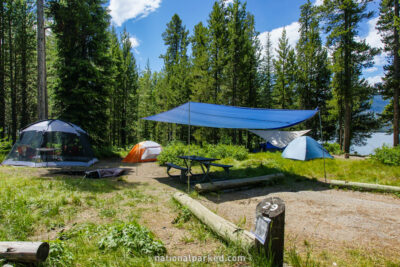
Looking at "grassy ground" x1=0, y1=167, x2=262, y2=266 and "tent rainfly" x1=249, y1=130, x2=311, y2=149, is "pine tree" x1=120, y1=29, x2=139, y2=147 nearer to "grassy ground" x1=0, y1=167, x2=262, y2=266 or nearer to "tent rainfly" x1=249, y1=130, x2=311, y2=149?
"tent rainfly" x1=249, y1=130, x2=311, y2=149

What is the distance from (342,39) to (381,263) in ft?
44.9

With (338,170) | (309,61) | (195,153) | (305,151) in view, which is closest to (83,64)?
(195,153)

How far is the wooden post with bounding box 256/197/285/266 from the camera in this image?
5.74ft

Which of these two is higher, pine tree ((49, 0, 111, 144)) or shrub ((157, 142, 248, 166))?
pine tree ((49, 0, 111, 144))

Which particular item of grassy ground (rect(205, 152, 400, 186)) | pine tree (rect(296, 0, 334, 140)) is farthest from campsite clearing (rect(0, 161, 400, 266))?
pine tree (rect(296, 0, 334, 140))

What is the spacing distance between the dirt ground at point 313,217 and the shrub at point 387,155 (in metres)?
2.49

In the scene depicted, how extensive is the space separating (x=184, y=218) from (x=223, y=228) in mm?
934

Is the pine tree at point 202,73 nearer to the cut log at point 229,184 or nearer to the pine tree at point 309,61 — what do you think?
the pine tree at point 309,61

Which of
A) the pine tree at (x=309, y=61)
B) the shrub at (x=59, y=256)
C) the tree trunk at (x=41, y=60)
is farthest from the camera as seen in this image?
the pine tree at (x=309, y=61)

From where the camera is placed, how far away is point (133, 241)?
2320 mm

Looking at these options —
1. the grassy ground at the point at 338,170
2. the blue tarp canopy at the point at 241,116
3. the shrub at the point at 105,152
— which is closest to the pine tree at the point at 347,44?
the grassy ground at the point at 338,170

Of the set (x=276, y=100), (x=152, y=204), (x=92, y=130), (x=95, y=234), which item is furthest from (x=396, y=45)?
(x=92, y=130)

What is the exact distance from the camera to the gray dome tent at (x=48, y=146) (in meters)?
7.12

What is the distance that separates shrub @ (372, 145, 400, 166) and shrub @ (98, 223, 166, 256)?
765 centimetres
